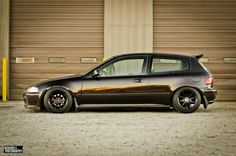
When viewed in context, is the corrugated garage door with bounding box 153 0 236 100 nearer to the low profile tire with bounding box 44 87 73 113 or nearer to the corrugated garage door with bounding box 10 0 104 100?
the corrugated garage door with bounding box 10 0 104 100

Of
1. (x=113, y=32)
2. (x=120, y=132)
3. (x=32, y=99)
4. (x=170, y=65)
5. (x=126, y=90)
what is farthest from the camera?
(x=113, y=32)

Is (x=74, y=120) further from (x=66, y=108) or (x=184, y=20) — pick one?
(x=184, y=20)

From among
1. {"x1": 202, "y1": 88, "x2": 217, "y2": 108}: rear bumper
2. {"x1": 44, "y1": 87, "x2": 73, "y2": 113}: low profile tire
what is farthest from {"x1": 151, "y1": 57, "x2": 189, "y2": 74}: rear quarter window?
{"x1": 44, "y1": 87, "x2": 73, "y2": 113}: low profile tire

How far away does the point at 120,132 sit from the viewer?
304 inches

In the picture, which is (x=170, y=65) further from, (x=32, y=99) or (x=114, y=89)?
(x=32, y=99)

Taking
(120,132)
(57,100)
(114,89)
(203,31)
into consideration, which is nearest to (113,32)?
(203,31)

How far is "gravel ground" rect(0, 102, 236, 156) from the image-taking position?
6.18 metres

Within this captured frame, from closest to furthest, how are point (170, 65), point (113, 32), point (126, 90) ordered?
1. point (126, 90)
2. point (170, 65)
3. point (113, 32)

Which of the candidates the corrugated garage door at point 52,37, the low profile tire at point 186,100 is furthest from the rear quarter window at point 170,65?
the corrugated garage door at point 52,37

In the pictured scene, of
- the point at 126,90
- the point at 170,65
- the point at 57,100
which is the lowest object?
the point at 57,100

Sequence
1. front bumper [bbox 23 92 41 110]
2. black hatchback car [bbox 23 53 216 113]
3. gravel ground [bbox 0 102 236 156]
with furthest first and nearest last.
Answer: front bumper [bbox 23 92 41 110]
black hatchback car [bbox 23 53 216 113]
gravel ground [bbox 0 102 236 156]

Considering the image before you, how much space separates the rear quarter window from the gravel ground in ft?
3.10

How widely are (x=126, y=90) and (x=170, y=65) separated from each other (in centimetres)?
118

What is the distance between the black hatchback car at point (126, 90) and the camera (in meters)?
10.6
